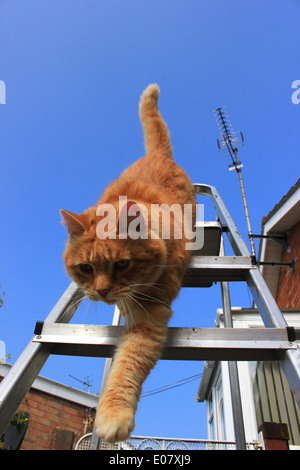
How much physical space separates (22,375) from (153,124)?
107 inches

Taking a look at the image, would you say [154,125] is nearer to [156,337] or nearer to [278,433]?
[156,337]

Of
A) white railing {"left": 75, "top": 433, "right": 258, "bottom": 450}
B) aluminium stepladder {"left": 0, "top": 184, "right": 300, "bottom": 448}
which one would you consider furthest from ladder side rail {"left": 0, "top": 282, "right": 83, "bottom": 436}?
white railing {"left": 75, "top": 433, "right": 258, "bottom": 450}

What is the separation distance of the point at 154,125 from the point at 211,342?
254 cm

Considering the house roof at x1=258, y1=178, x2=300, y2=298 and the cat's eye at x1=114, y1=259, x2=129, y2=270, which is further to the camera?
the house roof at x1=258, y1=178, x2=300, y2=298

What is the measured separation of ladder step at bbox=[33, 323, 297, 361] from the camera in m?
1.21

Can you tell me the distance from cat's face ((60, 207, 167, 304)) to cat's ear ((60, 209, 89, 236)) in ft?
0.34

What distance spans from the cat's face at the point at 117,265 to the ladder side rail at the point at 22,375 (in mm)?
248

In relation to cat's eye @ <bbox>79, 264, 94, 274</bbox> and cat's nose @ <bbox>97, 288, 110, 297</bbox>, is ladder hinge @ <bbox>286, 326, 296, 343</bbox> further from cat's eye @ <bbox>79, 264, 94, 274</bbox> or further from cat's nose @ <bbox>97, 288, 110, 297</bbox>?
cat's eye @ <bbox>79, 264, 94, 274</bbox>

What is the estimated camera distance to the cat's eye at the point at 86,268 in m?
1.68

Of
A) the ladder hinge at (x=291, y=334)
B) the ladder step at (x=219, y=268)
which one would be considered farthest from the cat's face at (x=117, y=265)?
the ladder hinge at (x=291, y=334)

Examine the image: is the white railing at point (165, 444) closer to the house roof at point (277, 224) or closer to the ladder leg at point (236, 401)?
the ladder leg at point (236, 401)

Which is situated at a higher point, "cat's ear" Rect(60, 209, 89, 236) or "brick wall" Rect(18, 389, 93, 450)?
→ "cat's ear" Rect(60, 209, 89, 236)

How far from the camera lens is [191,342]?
1.27 meters

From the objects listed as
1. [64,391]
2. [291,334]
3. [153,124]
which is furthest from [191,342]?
[64,391]
